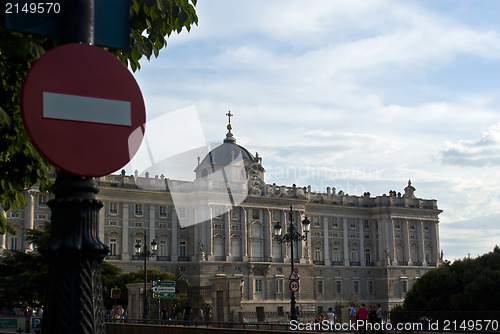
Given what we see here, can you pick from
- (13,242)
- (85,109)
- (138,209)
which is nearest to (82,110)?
(85,109)

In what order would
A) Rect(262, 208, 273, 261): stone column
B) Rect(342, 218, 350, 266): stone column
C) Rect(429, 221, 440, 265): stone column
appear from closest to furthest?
Rect(262, 208, 273, 261): stone column
Rect(342, 218, 350, 266): stone column
Rect(429, 221, 440, 265): stone column

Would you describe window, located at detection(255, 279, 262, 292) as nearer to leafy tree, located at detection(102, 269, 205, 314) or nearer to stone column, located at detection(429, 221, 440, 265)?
leafy tree, located at detection(102, 269, 205, 314)

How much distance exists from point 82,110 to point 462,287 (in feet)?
99.1

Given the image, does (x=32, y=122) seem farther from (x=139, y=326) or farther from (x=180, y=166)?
(x=180, y=166)

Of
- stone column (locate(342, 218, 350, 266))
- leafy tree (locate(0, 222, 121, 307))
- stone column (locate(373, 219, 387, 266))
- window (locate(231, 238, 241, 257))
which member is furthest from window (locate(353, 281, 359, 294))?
leafy tree (locate(0, 222, 121, 307))

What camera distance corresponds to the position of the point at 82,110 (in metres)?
2.91

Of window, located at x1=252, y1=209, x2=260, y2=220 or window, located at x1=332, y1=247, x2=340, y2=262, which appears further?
window, located at x1=332, y1=247, x2=340, y2=262

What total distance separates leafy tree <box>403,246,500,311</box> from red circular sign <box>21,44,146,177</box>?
28255 mm

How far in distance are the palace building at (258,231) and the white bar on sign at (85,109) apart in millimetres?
61750

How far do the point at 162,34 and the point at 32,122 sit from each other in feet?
18.0

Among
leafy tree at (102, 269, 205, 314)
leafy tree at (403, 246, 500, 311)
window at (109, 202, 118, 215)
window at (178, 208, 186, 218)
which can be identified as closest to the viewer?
leafy tree at (403, 246, 500, 311)

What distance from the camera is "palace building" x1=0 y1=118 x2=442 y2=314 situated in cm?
7175

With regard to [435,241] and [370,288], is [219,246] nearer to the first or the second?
[370,288]

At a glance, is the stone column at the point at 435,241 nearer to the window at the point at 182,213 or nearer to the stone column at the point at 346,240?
the stone column at the point at 346,240
